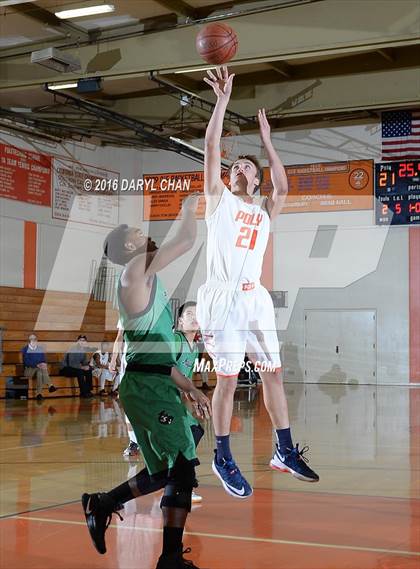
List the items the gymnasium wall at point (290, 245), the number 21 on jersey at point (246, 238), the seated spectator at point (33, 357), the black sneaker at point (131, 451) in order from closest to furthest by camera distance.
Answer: the number 21 on jersey at point (246, 238), the gymnasium wall at point (290, 245), the seated spectator at point (33, 357), the black sneaker at point (131, 451)

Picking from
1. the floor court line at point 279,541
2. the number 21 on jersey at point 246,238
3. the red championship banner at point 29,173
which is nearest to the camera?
the number 21 on jersey at point 246,238

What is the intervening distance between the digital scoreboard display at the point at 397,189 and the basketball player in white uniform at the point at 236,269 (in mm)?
1118

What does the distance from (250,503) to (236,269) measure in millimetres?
4860

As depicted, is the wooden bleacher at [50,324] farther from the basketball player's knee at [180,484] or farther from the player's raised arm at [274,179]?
the player's raised arm at [274,179]

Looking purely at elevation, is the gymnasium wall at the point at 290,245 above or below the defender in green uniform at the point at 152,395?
above

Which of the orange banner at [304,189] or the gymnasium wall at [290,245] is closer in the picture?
the gymnasium wall at [290,245]

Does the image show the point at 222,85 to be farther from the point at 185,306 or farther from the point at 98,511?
the point at 98,511

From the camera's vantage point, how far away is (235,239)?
11.6ft

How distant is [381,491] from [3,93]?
509 cm

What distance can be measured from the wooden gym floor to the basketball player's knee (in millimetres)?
435

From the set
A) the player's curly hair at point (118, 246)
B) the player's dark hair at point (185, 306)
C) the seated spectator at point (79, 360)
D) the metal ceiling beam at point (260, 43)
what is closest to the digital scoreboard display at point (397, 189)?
the metal ceiling beam at point (260, 43)

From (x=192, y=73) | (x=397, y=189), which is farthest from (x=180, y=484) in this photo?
(x=192, y=73)

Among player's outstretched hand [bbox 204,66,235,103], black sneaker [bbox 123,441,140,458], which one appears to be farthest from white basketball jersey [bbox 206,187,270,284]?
black sneaker [bbox 123,441,140,458]

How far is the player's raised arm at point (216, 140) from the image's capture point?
3.49 metres
